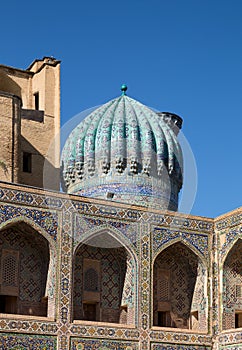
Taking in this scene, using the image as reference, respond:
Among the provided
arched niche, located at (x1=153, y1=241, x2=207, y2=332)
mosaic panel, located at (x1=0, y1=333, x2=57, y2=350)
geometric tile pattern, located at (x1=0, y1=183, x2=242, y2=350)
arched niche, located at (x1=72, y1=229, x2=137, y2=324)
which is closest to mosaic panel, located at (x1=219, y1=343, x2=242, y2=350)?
geometric tile pattern, located at (x1=0, y1=183, x2=242, y2=350)

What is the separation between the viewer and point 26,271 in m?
14.7

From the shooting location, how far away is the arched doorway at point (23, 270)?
14.4 m

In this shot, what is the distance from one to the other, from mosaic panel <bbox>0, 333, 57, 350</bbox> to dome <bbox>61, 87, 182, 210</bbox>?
428cm

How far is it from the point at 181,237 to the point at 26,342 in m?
3.74

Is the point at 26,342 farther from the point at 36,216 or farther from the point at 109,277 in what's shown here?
the point at 109,277

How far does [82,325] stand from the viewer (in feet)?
46.6

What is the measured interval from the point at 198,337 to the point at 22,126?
661cm

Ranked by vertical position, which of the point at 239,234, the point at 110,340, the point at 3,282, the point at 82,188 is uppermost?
the point at 82,188

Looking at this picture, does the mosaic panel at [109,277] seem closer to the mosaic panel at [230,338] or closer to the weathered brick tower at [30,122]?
the mosaic panel at [230,338]

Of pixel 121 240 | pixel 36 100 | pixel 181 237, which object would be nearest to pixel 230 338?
pixel 181 237

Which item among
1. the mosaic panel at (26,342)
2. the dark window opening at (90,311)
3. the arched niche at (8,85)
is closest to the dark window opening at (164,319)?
the dark window opening at (90,311)

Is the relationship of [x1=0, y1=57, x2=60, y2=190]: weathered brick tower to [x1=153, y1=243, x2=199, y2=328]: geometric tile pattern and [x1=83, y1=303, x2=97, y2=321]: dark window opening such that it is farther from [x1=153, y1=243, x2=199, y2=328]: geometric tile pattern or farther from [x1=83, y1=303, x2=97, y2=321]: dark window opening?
[x1=153, y1=243, x2=199, y2=328]: geometric tile pattern

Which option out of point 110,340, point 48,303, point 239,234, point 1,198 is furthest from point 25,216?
point 239,234

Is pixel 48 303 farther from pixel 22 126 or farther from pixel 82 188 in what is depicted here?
pixel 22 126
